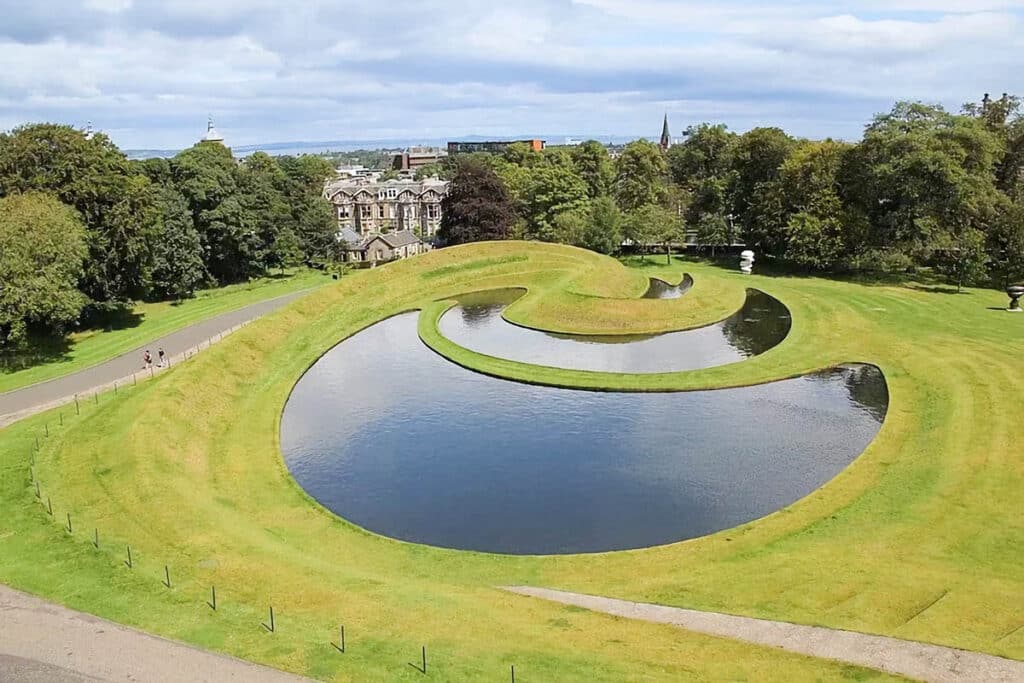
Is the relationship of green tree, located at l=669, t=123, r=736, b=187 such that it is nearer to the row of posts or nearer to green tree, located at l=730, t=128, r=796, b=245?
green tree, located at l=730, t=128, r=796, b=245

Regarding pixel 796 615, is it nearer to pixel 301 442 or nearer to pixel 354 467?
pixel 354 467

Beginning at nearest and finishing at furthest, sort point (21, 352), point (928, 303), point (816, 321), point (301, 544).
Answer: point (301, 544)
point (21, 352)
point (816, 321)
point (928, 303)

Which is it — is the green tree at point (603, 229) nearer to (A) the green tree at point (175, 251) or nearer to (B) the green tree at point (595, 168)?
(B) the green tree at point (595, 168)

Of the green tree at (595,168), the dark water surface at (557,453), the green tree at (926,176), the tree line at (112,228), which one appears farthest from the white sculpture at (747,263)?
the tree line at (112,228)

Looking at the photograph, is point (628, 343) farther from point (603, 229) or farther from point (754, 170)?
point (754, 170)

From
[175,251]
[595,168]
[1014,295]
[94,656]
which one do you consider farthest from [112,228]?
[595,168]

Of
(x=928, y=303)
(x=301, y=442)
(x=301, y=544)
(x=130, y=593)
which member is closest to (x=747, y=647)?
(x=301, y=544)

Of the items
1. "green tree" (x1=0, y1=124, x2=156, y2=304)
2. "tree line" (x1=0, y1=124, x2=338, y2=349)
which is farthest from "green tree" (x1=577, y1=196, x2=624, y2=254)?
"green tree" (x1=0, y1=124, x2=156, y2=304)
